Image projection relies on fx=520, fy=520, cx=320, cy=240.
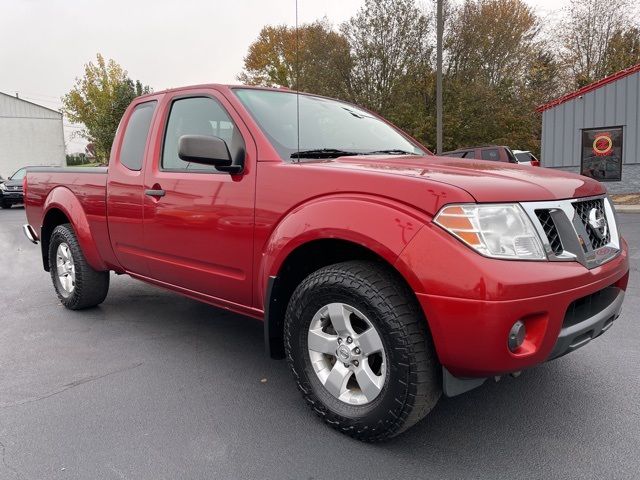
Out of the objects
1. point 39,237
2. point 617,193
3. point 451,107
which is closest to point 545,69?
point 451,107

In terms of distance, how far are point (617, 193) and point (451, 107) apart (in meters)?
10.8

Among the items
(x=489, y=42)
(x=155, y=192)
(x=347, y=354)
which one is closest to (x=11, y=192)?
(x=155, y=192)

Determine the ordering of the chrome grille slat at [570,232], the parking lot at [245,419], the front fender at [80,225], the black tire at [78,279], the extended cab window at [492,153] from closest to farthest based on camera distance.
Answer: the chrome grille slat at [570,232], the parking lot at [245,419], the front fender at [80,225], the black tire at [78,279], the extended cab window at [492,153]

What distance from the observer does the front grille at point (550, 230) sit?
219 cm

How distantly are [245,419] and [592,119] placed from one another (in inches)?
669

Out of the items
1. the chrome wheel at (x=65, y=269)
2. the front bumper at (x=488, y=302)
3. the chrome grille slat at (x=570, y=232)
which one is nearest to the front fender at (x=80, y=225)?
the chrome wheel at (x=65, y=269)

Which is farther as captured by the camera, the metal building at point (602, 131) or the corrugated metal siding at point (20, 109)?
the corrugated metal siding at point (20, 109)

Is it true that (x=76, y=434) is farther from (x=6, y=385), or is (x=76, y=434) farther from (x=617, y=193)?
(x=617, y=193)

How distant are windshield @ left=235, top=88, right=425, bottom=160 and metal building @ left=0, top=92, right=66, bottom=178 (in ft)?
137

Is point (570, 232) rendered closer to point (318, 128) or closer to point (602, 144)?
point (318, 128)

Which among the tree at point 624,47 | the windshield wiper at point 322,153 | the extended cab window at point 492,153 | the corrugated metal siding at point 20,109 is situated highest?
the tree at point 624,47

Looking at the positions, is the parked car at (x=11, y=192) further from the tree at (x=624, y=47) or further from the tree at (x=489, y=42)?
the tree at (x=624, y=47)

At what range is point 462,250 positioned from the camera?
206cm

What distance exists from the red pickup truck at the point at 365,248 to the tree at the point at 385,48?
2240 cm
